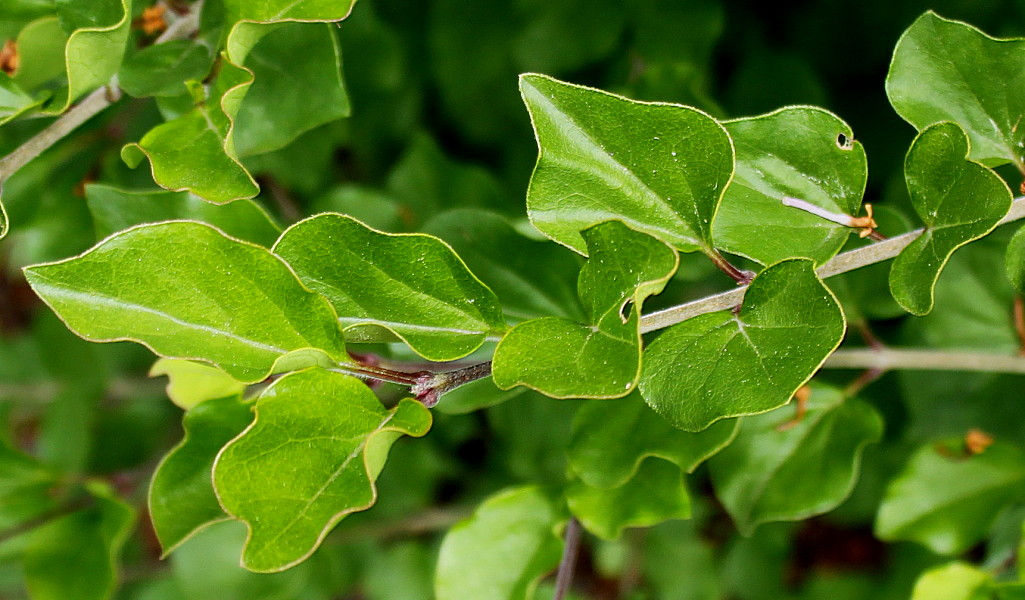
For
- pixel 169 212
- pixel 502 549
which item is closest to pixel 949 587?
pixel 502 549

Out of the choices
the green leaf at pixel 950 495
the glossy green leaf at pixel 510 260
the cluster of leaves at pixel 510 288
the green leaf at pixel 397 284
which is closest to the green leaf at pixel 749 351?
the cluster of leaves at pixel 510 288

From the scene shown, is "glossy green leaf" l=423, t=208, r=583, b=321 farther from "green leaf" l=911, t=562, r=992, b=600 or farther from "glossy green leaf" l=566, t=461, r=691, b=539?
"green leaf" l=911, t=562, r=992, b=600

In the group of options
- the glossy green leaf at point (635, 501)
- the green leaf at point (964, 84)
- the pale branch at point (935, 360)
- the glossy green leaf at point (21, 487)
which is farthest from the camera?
the glossy green leaf at point (21, 487)

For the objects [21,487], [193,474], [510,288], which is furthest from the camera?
[21,487]

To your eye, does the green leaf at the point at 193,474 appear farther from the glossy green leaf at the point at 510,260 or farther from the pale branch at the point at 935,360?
the pale branch at the point at 935,360

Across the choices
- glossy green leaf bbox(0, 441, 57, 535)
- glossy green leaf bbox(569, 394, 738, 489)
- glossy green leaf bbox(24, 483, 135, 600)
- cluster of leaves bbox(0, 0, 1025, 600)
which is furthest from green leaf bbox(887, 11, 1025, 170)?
glossy green leaf bbox(0, 441, 57, 535)

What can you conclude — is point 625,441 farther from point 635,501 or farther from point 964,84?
point 964,84
